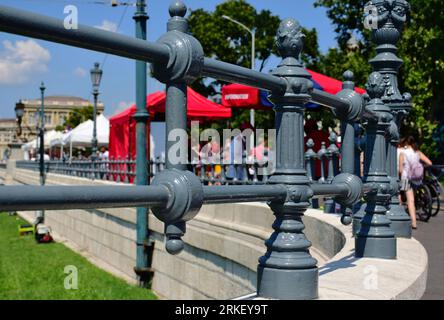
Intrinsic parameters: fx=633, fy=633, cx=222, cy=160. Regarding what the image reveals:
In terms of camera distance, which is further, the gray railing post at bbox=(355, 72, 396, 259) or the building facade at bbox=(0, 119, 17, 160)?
the building facade at bbox=(0, 119, 17, 160)

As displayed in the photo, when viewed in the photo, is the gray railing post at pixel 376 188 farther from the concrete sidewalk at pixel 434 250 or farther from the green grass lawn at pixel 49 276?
the green grass lawn at pixel 49 276

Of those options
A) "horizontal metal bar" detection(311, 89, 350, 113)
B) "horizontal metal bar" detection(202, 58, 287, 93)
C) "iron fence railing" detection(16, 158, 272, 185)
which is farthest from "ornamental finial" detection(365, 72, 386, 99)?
"horizontal metal bar" detection(202, 58, 287, 93)

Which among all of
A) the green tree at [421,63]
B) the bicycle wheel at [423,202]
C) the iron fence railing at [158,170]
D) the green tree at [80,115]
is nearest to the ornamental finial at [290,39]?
the iron fence railing at [158,170]

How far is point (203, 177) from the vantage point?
1009cm

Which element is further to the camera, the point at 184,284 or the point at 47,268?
the point at 47,268

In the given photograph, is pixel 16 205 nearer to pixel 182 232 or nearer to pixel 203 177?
pixel 182 232

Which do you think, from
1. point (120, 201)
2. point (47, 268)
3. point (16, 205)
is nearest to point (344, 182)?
point (120, 201)

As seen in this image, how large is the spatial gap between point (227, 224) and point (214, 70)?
6.07 meters

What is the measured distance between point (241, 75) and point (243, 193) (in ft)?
1.49

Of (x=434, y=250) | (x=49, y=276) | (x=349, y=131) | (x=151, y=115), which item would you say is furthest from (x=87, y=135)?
(x=349, y=131)

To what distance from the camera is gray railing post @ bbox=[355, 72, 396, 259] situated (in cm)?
398

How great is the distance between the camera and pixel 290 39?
9.09ft

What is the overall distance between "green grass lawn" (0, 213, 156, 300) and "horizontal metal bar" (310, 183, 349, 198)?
7.74 metres

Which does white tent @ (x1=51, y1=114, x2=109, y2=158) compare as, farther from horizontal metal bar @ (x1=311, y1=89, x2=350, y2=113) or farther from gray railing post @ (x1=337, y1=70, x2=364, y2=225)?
horizontal metal bar @ (x1=311, y1=89, x2=350, y2=113)
